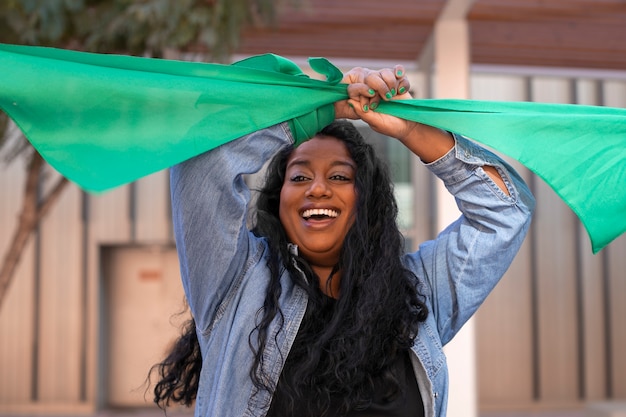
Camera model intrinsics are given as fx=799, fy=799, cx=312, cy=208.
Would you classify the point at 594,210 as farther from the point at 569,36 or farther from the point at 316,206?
the point at 569,36

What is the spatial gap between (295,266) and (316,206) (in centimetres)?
18

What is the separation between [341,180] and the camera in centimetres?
230

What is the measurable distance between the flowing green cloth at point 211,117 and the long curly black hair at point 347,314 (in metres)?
0.28

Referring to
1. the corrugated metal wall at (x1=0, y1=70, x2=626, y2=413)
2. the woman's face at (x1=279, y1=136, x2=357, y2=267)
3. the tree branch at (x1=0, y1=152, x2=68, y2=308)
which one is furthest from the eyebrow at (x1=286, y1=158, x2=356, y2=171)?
the corrugated metal wall at (x1=0, y1=70, x2=626, y2=413)

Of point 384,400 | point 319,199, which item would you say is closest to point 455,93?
point 319,199

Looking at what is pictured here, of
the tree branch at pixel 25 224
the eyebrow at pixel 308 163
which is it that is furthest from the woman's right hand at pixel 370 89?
the tree branch at pixel 25 224

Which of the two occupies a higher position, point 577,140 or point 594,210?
point 577,140

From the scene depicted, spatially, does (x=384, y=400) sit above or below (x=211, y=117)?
below

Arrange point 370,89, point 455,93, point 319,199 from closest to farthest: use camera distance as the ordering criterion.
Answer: point 370,89 < point 319,199 < point 455,93

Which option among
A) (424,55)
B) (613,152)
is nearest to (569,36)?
(424,55)

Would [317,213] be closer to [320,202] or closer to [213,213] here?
[320,202]

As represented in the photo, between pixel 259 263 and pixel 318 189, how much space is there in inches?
10.2

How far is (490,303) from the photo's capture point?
38.1ft

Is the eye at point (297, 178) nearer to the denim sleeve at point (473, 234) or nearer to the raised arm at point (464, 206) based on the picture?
the raised arm at point (464, 206)
